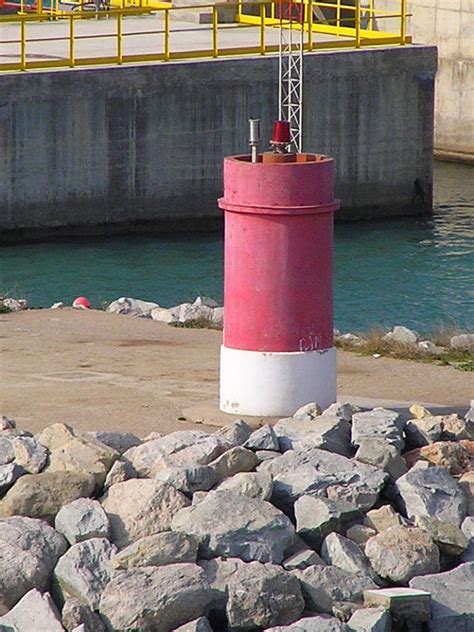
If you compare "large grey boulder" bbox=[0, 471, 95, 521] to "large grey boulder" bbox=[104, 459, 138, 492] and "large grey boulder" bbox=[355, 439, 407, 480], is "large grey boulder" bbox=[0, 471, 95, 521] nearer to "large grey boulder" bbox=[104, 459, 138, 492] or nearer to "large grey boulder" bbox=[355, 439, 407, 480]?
"large grey boulder" bbox=[104, 459, 138, 492]

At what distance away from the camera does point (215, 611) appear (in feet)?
23.6

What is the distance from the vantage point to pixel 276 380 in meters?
9.42

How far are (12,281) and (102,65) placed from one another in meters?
5.49

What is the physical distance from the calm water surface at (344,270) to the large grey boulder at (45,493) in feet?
37.3

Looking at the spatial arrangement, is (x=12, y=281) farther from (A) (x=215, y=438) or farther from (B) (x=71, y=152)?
(A) (x=215, y=438)

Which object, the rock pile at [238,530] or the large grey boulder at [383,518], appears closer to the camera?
the rock pile at [238,530]

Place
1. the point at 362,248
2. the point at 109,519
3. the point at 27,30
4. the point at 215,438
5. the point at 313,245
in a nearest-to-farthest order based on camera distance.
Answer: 1. the point at 109,519
2. the point at 215,438
3. the point at 313,245
4. the point at 362,248
5. the point at 27,30

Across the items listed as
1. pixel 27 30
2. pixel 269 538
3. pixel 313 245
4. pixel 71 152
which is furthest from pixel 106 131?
pixel 269 538

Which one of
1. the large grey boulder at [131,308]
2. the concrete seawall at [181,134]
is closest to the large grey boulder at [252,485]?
the large grey boulder at [131,308]

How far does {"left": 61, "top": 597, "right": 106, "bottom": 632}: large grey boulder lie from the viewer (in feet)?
22.9

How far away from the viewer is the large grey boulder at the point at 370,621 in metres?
7.07

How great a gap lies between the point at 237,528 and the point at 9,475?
1.17 meters

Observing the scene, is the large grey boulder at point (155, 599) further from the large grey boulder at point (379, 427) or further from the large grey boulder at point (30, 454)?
the large grey boulder at point (379, 427)

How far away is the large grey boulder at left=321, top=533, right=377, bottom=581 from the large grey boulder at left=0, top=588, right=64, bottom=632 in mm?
1212
